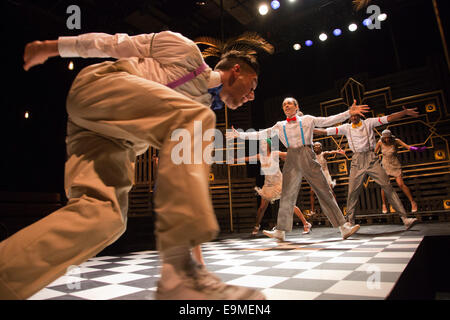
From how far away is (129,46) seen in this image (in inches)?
41.4

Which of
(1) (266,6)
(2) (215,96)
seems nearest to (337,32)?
(1) (266,6)

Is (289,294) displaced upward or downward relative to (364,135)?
downward

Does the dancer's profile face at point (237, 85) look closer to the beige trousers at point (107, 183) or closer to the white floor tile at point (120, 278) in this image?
the beige trousers at point (107, 183)

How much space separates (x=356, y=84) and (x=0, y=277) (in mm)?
9070

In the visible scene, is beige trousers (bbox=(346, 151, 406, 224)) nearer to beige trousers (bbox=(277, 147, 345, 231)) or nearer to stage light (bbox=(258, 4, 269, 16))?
beige trousers (bbox=(277, 147, 345, 231))

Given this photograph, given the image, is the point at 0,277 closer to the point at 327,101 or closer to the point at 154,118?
the point at 154,118

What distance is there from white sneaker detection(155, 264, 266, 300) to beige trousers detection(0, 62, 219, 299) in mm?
152

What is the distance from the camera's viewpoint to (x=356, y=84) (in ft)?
26.4

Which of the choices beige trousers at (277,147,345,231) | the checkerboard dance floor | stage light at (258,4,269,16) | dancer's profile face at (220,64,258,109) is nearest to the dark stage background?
stage light at (258,4,269,16)

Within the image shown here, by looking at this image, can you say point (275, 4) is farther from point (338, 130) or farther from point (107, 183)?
point (107, 183)

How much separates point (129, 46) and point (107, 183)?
0.55m

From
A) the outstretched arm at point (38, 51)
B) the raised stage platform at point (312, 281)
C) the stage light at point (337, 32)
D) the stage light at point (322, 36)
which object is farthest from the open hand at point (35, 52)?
the stage light at point (337, 32)

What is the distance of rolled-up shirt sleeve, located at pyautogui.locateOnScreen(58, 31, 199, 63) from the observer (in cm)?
104

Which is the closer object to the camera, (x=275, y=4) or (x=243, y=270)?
(x=243, y=270)
